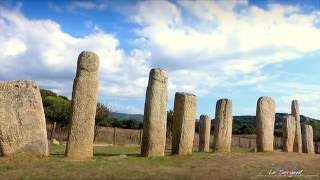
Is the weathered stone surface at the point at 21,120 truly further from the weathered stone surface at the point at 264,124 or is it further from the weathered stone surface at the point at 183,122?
the weathered stone surface at the point at 264,124

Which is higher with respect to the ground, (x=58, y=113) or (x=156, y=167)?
(x=58, y=113)

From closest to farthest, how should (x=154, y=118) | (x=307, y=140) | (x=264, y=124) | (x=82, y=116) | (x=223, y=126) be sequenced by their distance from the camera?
1. (x=82, y=116)
2. (x=154, y=118)
3. (x=223, y=126)
4. (x=264, y=124)
5. (x=307, y=140)

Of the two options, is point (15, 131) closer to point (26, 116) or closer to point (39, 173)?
point (26, 116)

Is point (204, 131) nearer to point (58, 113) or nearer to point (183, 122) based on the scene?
point (183, 122)

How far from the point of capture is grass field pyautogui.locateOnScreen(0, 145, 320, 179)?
1407cm

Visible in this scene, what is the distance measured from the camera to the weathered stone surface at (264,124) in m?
24.1

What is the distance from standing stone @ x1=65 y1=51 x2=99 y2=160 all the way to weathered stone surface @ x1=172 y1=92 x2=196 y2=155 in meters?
4.35

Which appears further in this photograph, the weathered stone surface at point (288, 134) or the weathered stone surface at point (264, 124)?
the weathered stone surface at point (288, 134)

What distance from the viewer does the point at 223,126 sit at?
23.4 m

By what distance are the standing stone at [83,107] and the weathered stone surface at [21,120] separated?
0.96 metres

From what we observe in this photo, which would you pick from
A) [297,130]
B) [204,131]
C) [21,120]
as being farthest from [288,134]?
[21,120]

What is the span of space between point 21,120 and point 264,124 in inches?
469

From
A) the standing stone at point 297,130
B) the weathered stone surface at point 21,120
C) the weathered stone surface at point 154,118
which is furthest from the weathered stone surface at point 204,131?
the weathered stone surface at point 21,120

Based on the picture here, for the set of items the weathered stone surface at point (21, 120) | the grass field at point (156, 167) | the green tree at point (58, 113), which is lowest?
the grass field at point (156, 167)
